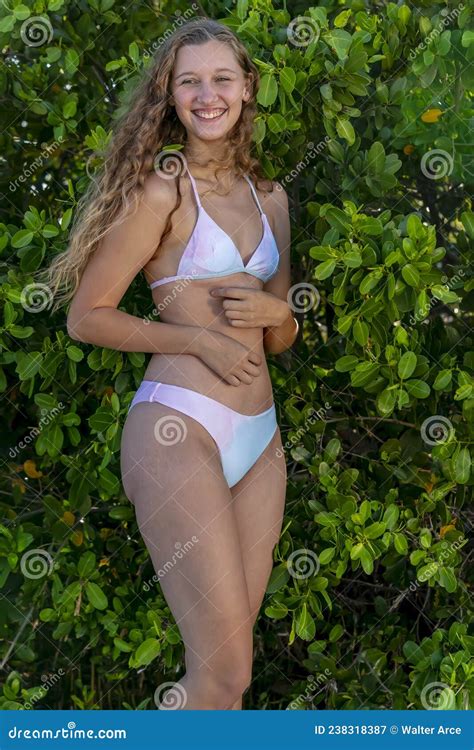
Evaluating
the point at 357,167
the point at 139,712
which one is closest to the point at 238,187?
the point at 357,167

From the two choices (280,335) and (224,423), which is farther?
(280,335)

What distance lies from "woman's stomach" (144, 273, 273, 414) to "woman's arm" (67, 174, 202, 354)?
33 millimetres

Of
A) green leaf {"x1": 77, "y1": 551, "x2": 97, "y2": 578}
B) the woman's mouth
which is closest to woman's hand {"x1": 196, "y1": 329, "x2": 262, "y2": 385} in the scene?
the woman's mouth

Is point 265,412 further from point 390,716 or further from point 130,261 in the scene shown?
point 390,716

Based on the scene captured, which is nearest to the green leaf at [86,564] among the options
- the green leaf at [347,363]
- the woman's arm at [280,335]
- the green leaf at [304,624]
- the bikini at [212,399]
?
the green leaf at [304,624]

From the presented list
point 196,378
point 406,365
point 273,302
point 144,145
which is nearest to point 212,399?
point 196,378

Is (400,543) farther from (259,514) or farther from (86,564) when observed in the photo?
(86,564)

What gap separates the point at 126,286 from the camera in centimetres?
265

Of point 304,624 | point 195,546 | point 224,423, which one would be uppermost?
point 224,423

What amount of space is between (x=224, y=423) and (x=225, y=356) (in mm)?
158

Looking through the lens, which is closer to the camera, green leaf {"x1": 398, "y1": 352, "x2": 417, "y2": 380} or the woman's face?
the woman's face

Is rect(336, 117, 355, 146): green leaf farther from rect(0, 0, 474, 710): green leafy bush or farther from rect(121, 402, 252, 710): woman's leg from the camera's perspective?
rect(121, 402, 252, 710): woman's leg

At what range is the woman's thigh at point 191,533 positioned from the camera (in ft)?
8.24

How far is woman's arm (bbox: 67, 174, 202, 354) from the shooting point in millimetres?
2590
